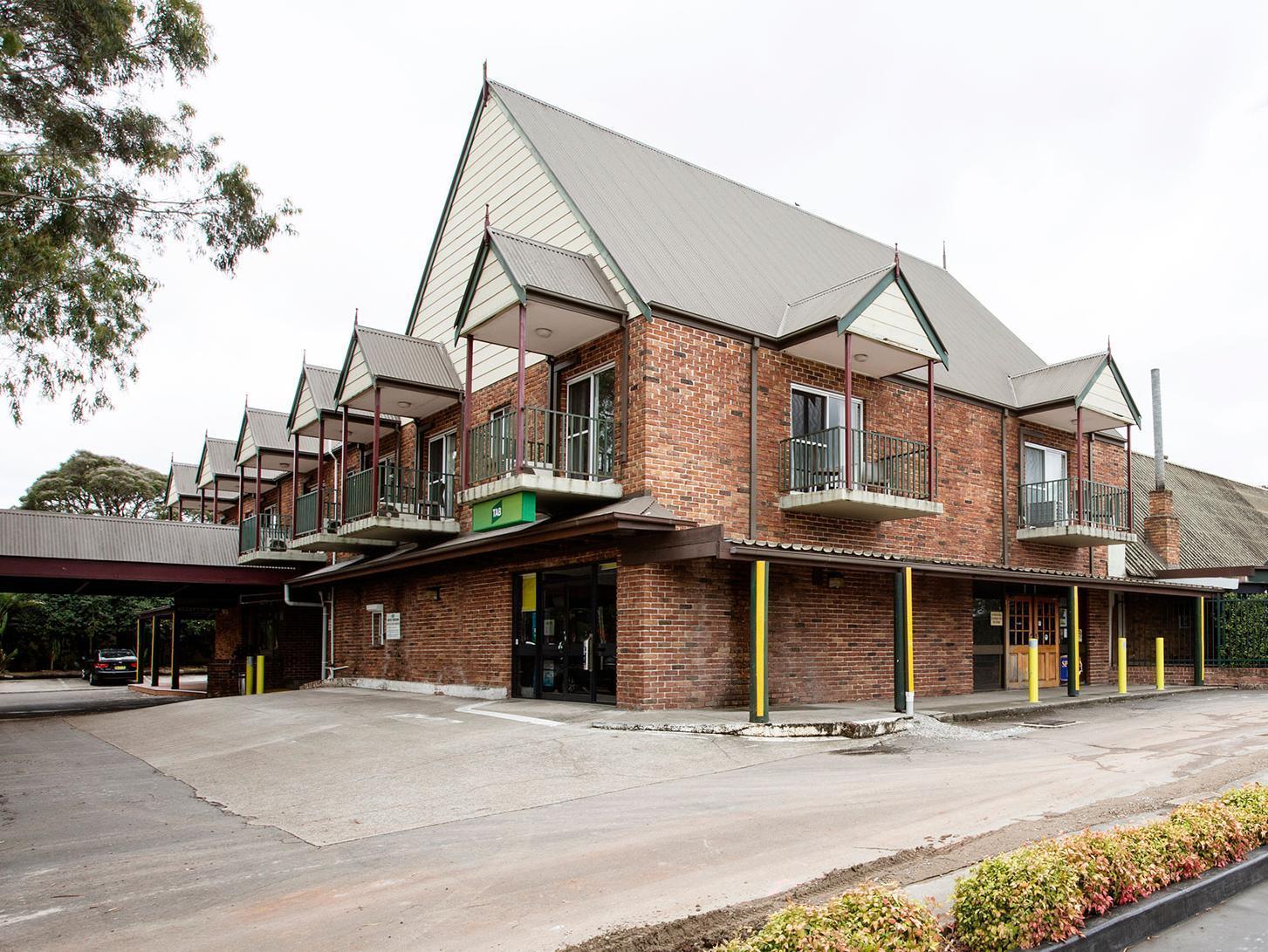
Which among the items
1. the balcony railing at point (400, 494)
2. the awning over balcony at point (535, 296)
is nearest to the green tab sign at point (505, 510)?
the awning over balcony at point (535, 296)

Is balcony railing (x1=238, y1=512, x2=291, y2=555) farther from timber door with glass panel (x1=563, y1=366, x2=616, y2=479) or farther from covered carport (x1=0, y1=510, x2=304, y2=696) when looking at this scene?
timber door with glass panel (x1=563, y1=366, x2=616, y2=479)

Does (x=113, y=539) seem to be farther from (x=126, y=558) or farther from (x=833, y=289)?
(x=833, y=289)

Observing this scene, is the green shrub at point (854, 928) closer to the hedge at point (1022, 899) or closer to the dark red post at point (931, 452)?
the hedge at point (1022, 899)

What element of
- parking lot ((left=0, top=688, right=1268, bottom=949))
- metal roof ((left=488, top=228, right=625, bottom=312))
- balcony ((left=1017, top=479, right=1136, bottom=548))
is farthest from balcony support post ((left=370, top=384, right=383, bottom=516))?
balcony ((left=1017, top=479, right=1136, bottom=548))

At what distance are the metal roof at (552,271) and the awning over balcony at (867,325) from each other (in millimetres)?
2962

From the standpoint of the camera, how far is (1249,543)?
90.9ft

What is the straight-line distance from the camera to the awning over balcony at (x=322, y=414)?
68.3 ft

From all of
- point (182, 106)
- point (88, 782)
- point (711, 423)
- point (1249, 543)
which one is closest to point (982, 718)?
point (711, 423)

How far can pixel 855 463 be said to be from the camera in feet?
51.7

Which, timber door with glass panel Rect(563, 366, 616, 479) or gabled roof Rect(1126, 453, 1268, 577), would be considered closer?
timber door with glass panel Rect(563, 366, 616, 479)

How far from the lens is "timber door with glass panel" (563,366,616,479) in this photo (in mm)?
14281

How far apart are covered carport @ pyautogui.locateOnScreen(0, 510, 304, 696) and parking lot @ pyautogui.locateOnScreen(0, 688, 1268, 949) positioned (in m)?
9.78

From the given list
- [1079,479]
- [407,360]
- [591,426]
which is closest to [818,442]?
[591,426]

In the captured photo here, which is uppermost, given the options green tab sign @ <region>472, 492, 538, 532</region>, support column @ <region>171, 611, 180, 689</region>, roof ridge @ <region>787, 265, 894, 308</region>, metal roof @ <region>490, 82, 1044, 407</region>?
metal roof @ <region>490, 82, 1044, 407</region>
